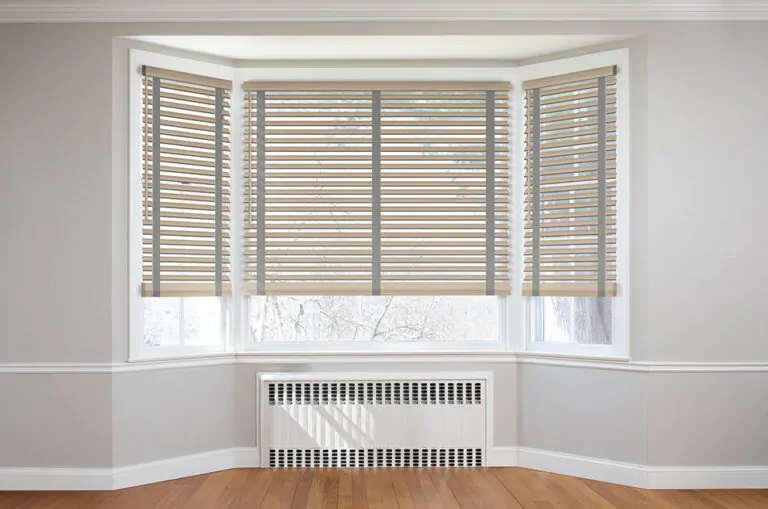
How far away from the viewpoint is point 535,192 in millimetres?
4523

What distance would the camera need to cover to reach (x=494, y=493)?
3992mm

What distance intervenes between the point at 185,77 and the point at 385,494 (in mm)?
2760

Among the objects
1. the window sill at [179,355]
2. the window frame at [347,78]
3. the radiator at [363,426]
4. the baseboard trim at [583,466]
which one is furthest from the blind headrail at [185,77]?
the baseboard trim at [583,466]

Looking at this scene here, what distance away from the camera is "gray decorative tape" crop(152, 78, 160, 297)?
427 cm

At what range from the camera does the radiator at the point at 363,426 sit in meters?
4.52

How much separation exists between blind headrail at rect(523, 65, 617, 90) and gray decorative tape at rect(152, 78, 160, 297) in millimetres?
2311
